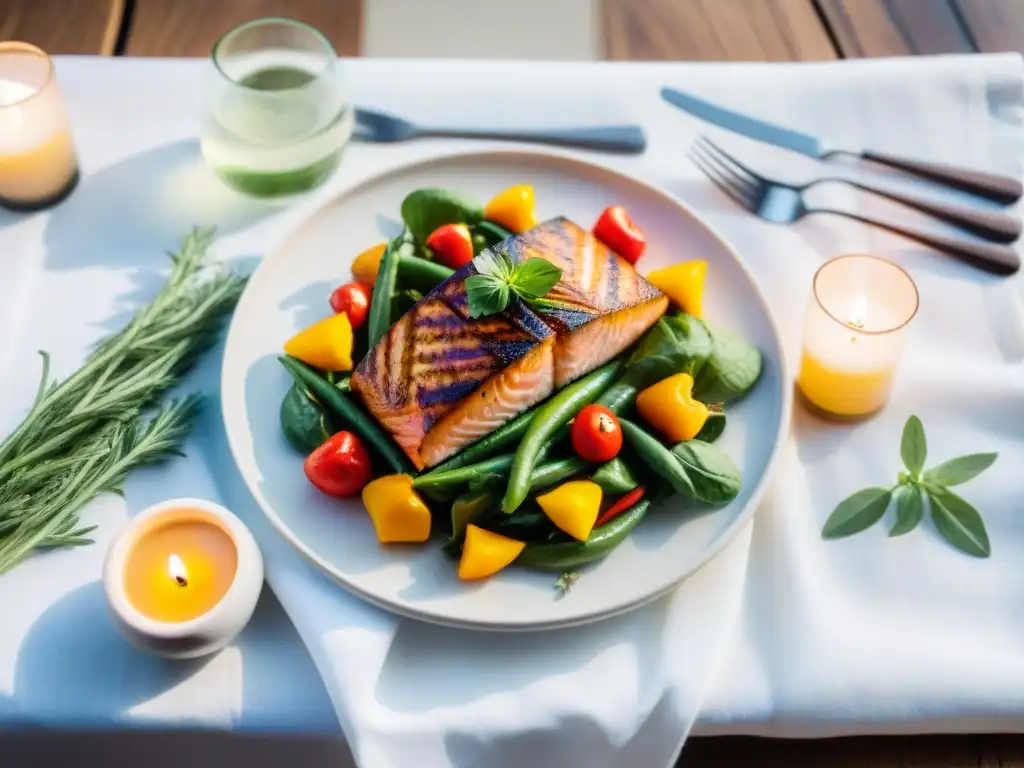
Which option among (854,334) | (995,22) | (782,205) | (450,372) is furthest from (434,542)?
(995,22)

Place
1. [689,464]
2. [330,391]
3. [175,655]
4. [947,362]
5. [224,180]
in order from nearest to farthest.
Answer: [175,655] < [689,464] < [330,391] < [947,362] < [224,180]

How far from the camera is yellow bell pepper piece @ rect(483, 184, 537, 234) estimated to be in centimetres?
238

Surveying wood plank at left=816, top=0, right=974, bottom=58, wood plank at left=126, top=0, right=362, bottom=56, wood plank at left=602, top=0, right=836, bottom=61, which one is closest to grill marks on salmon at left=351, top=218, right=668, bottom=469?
wood plank at left=602, top=0, right=836, bottom=61

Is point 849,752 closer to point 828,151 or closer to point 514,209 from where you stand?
point 514,209

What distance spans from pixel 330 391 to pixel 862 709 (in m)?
1.09

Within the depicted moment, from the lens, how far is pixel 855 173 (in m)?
2.65

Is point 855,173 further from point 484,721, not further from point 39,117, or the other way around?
point 39,117

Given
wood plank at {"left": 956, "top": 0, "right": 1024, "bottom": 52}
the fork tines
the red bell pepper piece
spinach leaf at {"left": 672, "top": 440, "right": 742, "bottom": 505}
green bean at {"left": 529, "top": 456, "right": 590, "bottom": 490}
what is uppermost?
wood plank at {"left": 956, "top": 0, "right": 1024, "bottom": 52}

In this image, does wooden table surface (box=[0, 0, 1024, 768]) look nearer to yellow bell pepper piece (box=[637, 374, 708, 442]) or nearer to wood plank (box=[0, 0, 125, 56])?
wood plank (box=[0, 0, 125, 56])

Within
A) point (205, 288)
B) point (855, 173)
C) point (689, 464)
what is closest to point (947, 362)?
point (855, 173)

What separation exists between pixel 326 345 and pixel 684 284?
0.70m

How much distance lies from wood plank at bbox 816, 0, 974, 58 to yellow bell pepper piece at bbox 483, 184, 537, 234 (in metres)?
1.11

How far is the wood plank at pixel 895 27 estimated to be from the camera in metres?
2.96

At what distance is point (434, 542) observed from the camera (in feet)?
6.54
